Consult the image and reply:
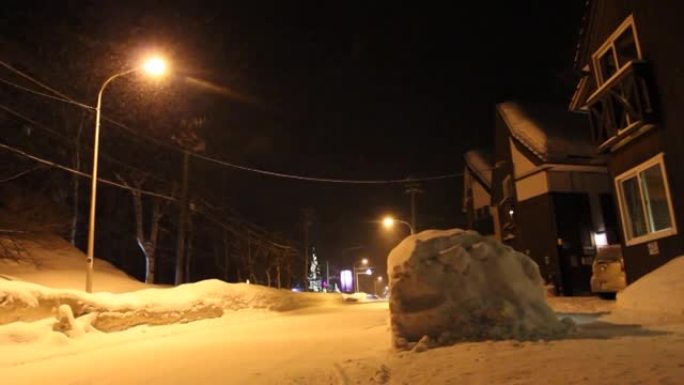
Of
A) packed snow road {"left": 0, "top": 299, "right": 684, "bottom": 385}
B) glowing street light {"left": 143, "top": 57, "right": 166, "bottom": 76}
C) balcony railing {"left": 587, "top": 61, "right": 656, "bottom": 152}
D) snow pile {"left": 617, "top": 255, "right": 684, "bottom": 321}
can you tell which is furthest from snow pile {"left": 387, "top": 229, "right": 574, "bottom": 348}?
glowing street light {"left": 143, "top": 57, "right": 166, "bottom": 76}

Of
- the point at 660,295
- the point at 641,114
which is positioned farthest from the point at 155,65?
the point at 660,295

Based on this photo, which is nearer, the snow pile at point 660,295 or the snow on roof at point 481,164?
the snow pile at point 660,295

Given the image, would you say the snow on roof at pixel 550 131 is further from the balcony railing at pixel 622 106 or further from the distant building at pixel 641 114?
the balcony railing at pixel 622 106

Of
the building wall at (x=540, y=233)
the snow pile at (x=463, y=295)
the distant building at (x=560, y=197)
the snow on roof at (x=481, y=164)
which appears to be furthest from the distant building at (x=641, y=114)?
the snow on roof at (x=481, y=164)

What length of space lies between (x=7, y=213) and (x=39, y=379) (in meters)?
17.4

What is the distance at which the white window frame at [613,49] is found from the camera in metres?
16.7

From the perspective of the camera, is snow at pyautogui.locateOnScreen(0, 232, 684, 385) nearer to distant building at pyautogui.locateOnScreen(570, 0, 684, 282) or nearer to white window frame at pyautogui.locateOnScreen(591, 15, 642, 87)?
distant building at pyautogui.locateOnScreen(570, 0, 684, 282)

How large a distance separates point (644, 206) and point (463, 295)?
10.4m

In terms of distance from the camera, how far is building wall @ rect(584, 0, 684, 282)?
581 inches

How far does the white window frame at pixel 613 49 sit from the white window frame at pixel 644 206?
2.83m

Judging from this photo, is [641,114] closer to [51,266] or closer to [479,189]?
[51,266]

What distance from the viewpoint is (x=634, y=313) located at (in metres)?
12.5

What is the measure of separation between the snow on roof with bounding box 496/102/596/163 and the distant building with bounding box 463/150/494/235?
10.5m

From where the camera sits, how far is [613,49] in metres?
18.2
